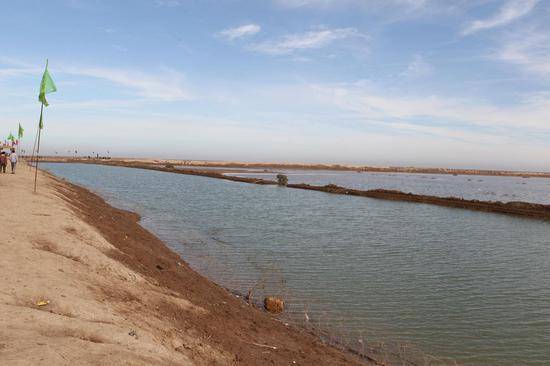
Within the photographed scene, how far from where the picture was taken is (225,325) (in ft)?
37.2

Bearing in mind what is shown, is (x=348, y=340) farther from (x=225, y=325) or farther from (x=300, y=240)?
(x=300, y=240)

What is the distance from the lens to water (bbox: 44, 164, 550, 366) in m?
13.4

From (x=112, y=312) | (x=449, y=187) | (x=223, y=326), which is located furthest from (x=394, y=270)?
(x=449, y=187)

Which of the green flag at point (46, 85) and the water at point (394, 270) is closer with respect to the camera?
the water at point (394, 270)

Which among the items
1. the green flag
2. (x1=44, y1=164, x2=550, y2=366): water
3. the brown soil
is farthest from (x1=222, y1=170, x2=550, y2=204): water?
the green flag

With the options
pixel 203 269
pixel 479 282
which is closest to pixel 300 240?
pixel 203 269

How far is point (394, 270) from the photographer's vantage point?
20359 mm

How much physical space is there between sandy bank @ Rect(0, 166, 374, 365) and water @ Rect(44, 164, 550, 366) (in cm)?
268

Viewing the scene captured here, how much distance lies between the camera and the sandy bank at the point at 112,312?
715 centimetres

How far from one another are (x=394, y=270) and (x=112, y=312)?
1511 cm

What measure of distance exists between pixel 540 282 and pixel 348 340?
1315 centimetres

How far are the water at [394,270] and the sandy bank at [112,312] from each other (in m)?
2.68

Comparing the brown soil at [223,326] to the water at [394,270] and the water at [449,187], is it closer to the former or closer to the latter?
the water at [394,270]

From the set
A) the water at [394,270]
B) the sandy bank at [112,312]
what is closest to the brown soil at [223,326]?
the sandy bank at [112,312]
